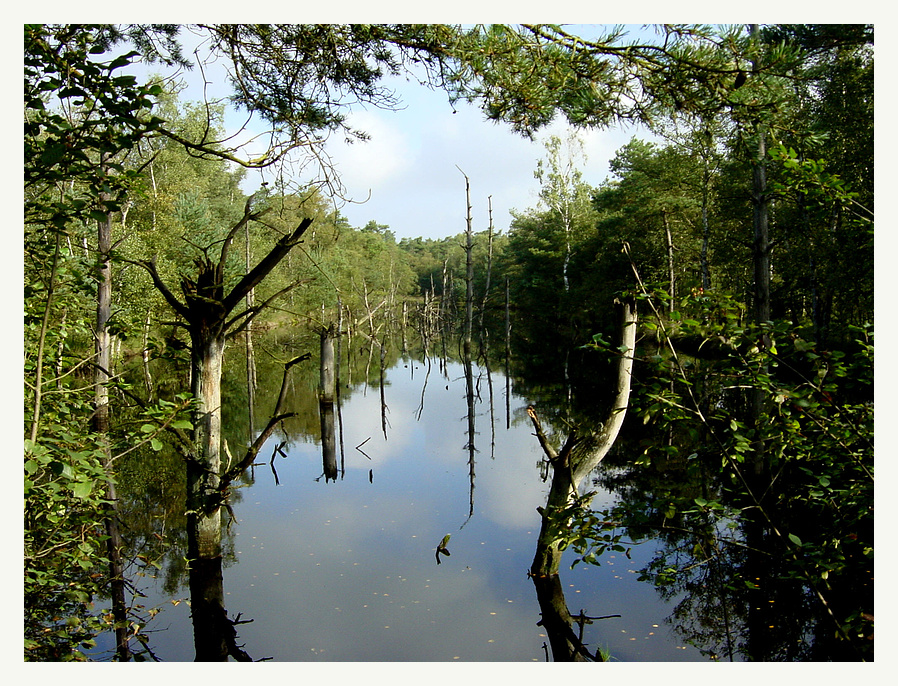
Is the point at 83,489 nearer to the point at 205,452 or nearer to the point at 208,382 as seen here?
the point at 208,382

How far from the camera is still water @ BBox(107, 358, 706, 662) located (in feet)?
18.2

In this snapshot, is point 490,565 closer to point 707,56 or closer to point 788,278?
point 707,56

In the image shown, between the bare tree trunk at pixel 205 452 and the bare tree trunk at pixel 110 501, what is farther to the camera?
the bare tree trunk at pixel 205 452

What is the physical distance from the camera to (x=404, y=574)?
6973 millimetres

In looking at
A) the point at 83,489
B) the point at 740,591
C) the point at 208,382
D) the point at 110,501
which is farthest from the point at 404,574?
the point at 83,489

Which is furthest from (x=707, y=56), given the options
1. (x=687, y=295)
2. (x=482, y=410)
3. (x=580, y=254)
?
(x=580, y=254)

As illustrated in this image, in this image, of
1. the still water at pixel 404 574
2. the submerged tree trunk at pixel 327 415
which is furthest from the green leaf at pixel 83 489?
the submerged tree trunk at pixel 327 415

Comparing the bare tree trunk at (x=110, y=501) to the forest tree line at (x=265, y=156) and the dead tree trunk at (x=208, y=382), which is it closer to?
the forest tree line at (x=265, y=156)

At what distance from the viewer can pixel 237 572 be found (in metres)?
6.93

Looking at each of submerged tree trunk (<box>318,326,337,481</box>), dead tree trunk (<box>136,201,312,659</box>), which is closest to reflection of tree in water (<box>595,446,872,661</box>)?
dead tree trunk (<box>136,201,312,659</box>)

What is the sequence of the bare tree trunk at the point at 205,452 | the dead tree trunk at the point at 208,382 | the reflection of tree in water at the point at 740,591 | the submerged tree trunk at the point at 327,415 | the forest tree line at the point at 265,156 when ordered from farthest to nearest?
the submerged tree trunk at the point at 327,415 < the bare tree trunk at the point at 205,452 < the dead tree trunk at the point at 208,382 < the reflection of tree in water at the point at 740,591 < the forest tree line at the point at 265,156

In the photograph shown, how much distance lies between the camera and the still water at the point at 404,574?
5.54 m

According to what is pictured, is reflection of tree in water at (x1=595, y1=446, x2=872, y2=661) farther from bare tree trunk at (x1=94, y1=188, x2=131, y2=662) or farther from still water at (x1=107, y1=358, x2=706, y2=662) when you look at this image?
bare tree trunk at (x1=94, y1=188, x2=131, y2=662)

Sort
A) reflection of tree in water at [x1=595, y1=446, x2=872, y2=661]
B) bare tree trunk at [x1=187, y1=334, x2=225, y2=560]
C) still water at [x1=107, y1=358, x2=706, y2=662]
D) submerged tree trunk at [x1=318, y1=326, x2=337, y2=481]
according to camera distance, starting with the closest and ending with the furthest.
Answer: reflection of tree in water at [x1=595, y1=446, x2=872, y2=661] < still water at [x1=107, y1=358, x2=706, y2=662] < bare tree trunk at [x1=187, y1=334, x2=225, y2=560] < submerged tree trunk at [x1=318, y1=326, x2=337, y2=481]
